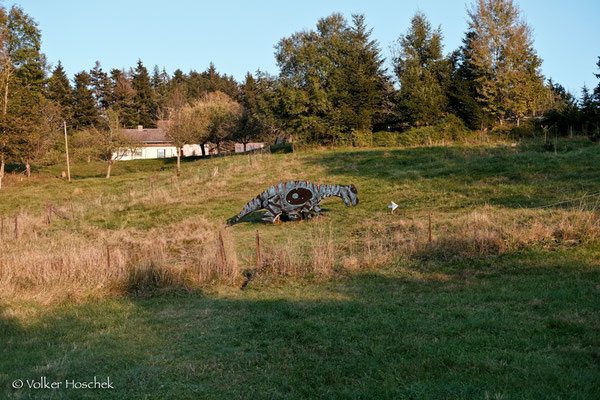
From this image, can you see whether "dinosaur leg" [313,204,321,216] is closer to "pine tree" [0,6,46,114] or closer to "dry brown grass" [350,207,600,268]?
"dry brown grass" [350,207,600,268]

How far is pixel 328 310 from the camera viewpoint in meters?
8.45

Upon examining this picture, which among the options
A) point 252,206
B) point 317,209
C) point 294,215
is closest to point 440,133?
Answer: point 317,209

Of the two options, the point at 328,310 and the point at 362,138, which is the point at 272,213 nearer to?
the point at 328,310

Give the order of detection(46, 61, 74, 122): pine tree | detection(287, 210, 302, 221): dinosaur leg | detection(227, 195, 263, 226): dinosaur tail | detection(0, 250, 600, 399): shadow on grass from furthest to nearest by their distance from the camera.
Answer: detection(46, 61, 74, 122): pine tree
detection(227, 195, 263, 226): dinosaur tail
detection(287, 210, 302, 221): dinosaur leg
detection(0, 250, 600, 399): shadow on grass

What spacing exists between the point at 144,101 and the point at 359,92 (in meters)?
54.9

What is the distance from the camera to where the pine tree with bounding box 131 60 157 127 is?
8638cm

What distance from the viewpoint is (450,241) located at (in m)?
12.0

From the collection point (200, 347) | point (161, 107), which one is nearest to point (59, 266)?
point (200, 347)

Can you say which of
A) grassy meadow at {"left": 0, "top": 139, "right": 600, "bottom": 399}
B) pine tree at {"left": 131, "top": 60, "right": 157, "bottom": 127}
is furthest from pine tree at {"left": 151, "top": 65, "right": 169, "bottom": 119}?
grassy meadow at {"left": 0, "top": 139, "right": 600, "bottom": 399}

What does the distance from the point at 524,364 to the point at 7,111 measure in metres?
47.0

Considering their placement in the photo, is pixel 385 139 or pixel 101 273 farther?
pixel 385 139

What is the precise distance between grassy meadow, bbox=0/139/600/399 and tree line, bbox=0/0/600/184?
2279 cm

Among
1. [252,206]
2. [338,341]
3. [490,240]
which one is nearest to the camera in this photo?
[338,341]

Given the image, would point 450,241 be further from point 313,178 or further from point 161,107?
point 161,107
